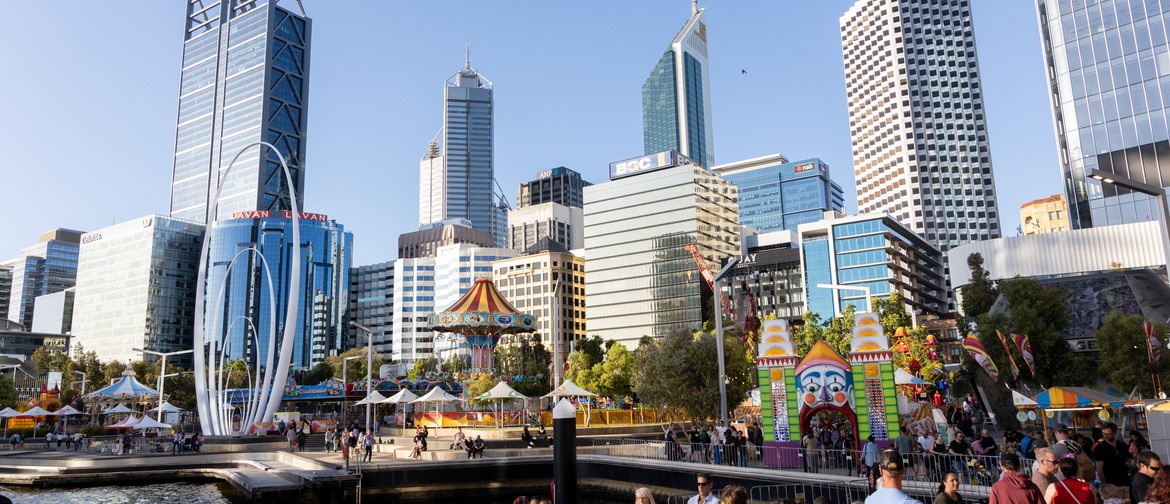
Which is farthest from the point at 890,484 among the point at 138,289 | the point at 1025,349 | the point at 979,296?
the point at 138,289

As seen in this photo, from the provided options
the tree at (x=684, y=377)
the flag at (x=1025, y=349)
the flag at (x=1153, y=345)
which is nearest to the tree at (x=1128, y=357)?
the flag at (x=1153, y=345)

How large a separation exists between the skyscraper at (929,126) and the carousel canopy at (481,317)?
125036mm

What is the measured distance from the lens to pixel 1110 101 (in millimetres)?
68125

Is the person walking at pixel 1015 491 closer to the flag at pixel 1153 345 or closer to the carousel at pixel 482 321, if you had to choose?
the flag at pixel 1153 345

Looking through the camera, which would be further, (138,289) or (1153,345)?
(138,289)

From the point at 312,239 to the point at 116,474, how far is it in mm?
144905

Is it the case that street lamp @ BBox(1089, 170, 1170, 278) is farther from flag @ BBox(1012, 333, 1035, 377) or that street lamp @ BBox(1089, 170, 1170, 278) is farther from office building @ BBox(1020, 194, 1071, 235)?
office building @ BBox(1020, 194, 1071, 235)

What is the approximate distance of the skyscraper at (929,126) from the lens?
16300 cm

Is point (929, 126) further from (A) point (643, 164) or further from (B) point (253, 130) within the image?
(B) point (253, 130)

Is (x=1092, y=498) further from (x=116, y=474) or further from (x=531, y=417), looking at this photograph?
(x=531, y=417)

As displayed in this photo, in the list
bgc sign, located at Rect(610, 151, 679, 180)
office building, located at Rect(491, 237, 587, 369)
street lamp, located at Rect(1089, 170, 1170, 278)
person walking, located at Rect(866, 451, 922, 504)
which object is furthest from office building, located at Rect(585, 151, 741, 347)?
person walking, located at Rect(866, 451, 922, 504)

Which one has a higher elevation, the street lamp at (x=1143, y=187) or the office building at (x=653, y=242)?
the office building at (x=653, y=242)

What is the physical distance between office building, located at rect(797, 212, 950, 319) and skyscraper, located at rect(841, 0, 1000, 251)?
27.7 metres

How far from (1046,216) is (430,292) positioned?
134365 mm
